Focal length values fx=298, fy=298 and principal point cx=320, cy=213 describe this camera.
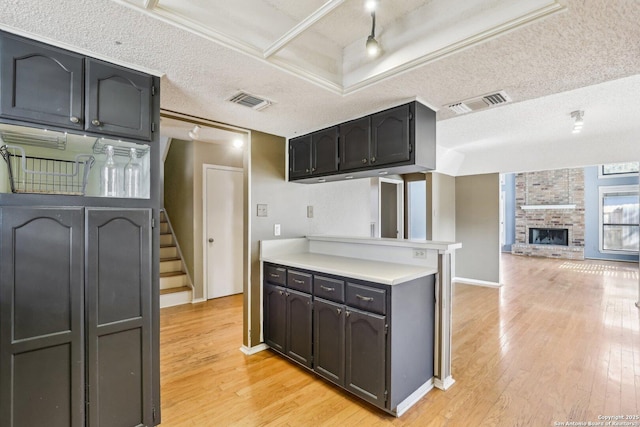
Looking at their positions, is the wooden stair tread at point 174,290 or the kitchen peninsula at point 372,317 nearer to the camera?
the kitchen peninsula at point 372,317

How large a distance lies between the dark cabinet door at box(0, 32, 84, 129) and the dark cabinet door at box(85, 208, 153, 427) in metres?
0.53

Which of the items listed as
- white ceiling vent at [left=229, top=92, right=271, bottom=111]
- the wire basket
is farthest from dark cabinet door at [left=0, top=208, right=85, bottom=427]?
white ceiling vent at [left=229, top=92, right=271, bottom=111]

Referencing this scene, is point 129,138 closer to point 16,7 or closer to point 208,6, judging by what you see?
point 16,7

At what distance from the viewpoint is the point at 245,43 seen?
1.62 metres

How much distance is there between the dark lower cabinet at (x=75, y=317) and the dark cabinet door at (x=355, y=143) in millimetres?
1629

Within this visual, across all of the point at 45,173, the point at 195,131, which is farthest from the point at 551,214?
the point at 45,173

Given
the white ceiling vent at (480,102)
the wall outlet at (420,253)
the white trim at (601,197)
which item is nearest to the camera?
the white ceiling vent at (480,102)

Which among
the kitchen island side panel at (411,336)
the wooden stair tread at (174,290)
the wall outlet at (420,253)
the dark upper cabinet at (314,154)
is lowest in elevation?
the wooden stair tread at (174,290)

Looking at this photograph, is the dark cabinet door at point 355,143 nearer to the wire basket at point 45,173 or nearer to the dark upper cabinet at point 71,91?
the dark upper cabinet at point 71,91

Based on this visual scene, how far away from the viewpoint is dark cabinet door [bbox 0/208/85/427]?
4.68 feet

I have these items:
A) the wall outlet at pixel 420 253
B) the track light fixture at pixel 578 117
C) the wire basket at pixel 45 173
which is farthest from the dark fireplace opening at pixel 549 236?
the wire basket at pixel 45 173

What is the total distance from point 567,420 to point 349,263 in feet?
5.87

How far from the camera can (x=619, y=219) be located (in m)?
8.32

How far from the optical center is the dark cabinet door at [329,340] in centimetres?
226
